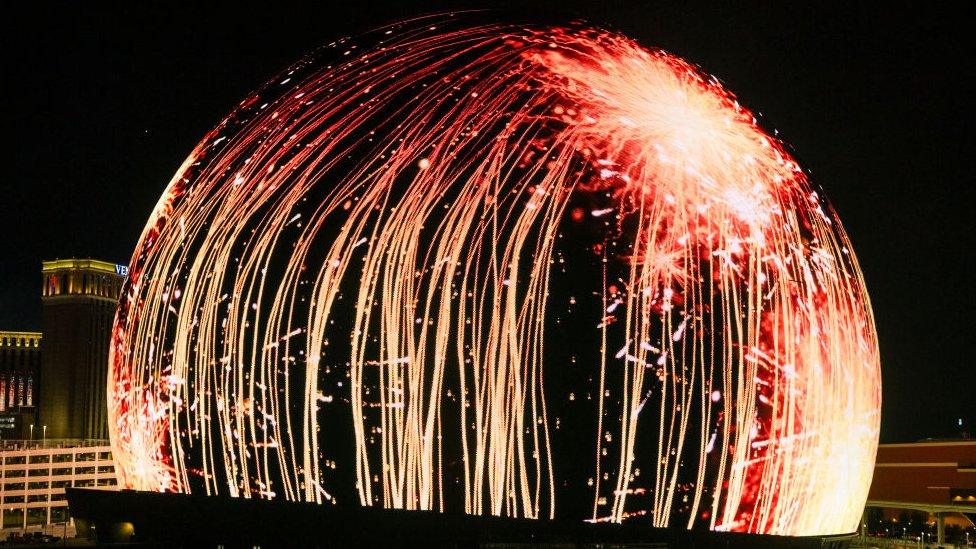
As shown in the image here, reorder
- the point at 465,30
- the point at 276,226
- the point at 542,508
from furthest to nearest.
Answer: the point at 465,30, the point at 276,226, the point at 542,508

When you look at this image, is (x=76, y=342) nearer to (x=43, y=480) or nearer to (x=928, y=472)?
(x=43, y=480)

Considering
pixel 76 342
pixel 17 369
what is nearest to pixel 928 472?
pixel 76 342

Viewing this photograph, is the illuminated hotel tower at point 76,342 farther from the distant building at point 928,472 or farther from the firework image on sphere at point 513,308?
the firework image on sphere at point 513,308

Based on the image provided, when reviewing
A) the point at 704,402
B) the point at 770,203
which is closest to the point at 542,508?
the point at 704,402

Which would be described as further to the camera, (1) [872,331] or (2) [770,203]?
(1) [872,331]

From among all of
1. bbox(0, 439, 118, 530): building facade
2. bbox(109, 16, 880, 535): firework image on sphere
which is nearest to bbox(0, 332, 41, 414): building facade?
bbox(0, 439, 118, 530): building facade

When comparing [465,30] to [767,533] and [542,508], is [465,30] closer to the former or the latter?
[542,508]
